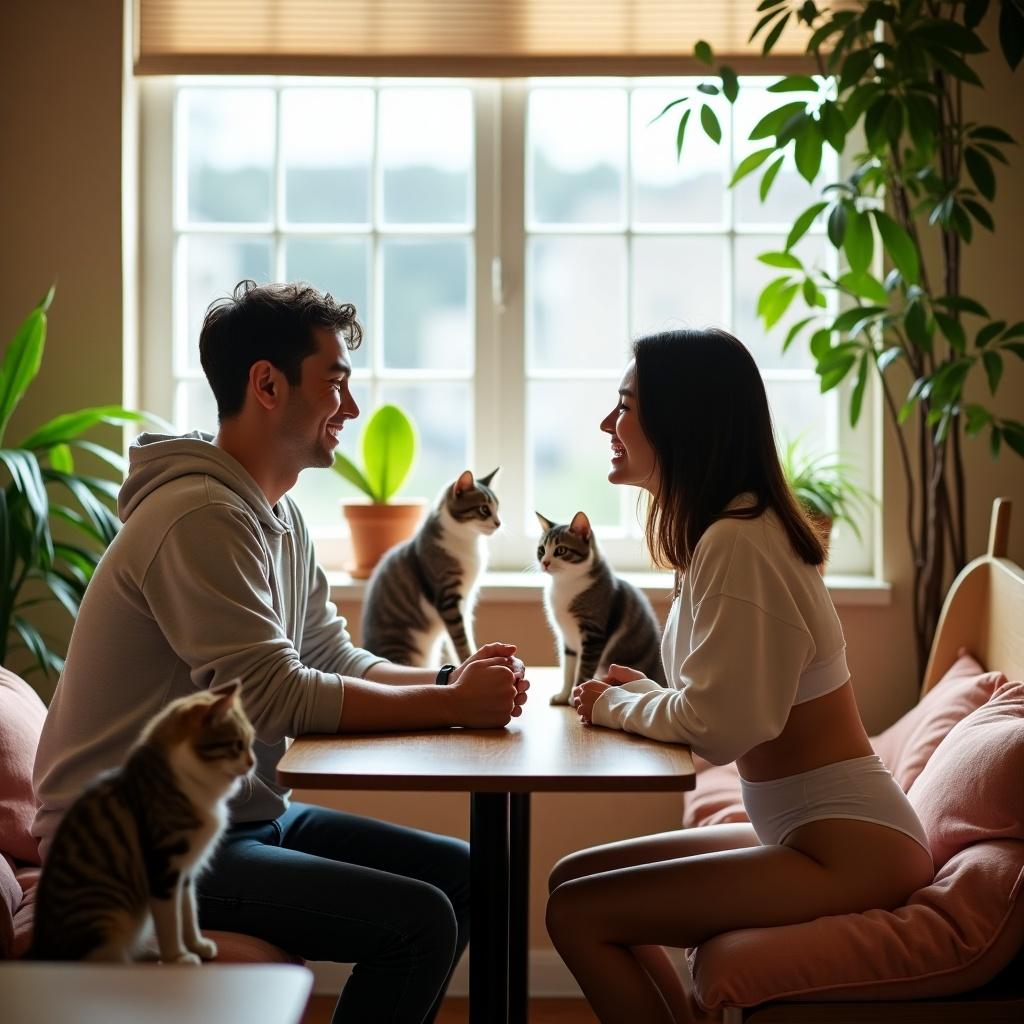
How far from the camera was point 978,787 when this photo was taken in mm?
1861

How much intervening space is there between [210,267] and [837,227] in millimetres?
1642

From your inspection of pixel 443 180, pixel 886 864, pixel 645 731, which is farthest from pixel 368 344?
pixel 886 864

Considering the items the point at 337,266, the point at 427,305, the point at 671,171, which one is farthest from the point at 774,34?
the point at 337,266

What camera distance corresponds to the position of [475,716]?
177 centimetres

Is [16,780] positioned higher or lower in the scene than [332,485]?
lower

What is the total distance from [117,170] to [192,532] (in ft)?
5.44

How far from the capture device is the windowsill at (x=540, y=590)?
296cm

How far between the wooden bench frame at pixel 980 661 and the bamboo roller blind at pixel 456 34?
139 cm

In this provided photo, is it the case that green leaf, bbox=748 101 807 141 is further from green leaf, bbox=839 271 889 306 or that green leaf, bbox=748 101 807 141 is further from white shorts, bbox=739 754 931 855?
white shorts, bbox=739 754 931 855

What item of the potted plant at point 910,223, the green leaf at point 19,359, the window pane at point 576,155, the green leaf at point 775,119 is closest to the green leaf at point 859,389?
the potted plant at point 910,223

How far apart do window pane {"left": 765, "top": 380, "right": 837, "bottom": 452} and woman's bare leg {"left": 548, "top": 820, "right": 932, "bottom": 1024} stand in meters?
1.66

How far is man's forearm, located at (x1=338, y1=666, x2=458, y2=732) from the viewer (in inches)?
68.5

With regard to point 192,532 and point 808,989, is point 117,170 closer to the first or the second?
point 192,532

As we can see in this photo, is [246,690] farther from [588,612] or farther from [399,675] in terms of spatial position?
[588,612]
